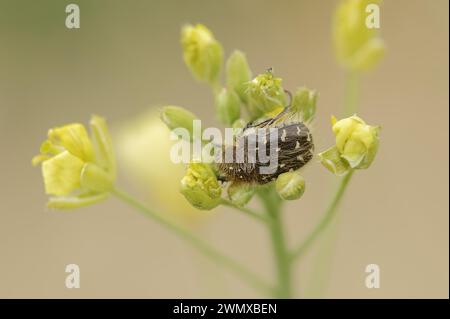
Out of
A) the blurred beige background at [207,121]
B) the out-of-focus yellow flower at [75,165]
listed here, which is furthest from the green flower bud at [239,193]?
the blurred beige background at [207,121]

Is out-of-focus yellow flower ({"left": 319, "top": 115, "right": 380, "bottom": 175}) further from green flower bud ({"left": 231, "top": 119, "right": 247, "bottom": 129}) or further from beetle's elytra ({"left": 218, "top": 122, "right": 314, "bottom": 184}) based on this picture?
green flower bud ({"left": 231, "top": 119, "right": 247, "bottom": 129})

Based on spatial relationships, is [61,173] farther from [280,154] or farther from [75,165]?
[280,154]

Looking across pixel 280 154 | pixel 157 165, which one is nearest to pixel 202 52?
pixel 280 154
